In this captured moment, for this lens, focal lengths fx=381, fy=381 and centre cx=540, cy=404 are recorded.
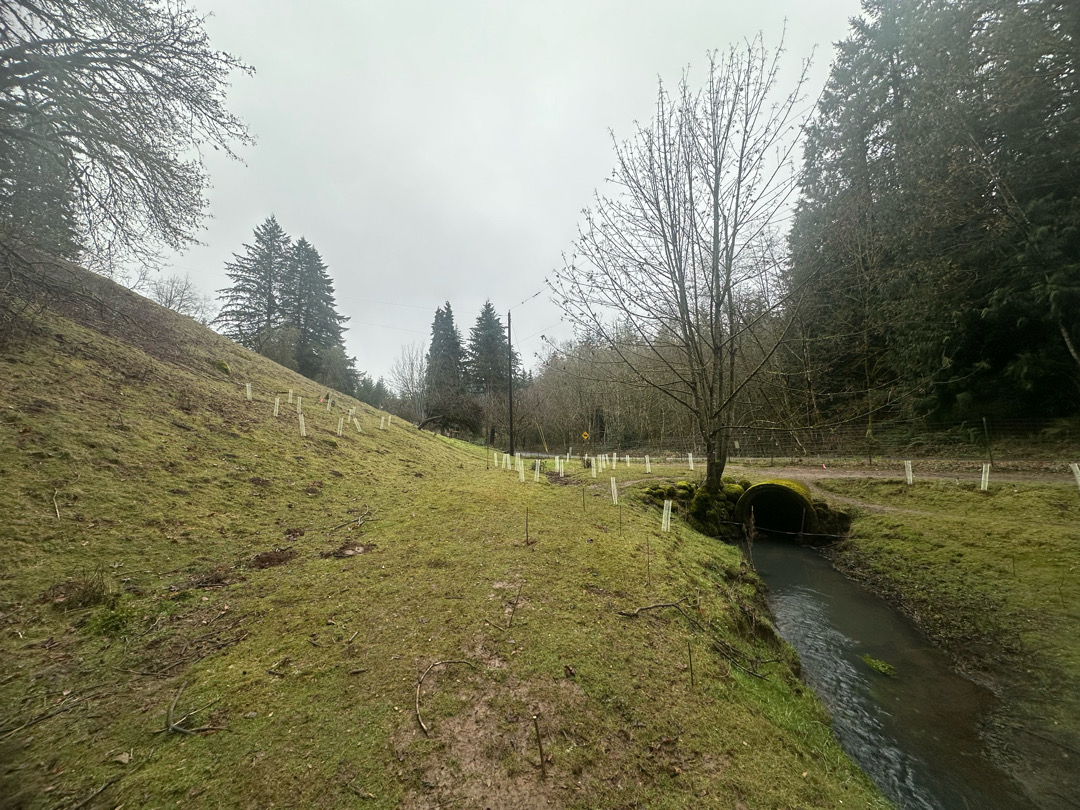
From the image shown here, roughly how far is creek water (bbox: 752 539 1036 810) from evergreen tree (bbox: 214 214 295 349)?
3530cm

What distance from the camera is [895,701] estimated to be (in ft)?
15.0

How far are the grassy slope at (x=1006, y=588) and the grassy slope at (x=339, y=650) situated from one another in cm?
224

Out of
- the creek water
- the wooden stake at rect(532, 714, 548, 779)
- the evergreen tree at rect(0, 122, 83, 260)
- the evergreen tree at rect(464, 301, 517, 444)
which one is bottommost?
the creek water

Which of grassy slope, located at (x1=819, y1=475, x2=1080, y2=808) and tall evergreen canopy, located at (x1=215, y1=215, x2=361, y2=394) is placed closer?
grassy slope, located at (x1=819, y1=475, x2=1080, y2=808)

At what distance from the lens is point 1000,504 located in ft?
28.2

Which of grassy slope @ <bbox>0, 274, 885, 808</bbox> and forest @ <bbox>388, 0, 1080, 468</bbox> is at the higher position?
forest @ <bbox>388, 0, 1080, 468</bbox>

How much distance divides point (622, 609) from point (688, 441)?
2400cm

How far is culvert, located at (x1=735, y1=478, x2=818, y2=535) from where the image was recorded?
9727 millimetres

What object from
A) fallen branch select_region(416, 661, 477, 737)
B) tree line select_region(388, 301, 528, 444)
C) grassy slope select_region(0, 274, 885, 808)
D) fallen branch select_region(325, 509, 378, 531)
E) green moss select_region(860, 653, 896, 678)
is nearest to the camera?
grassy slope select_region(0, 274, 885, 808)

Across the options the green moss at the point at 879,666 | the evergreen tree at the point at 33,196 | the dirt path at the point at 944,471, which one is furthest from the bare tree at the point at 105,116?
the dirt path at the point at 944,471

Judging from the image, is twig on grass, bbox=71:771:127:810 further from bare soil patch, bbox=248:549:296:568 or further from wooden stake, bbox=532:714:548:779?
bare soil patch, bbox=248:549:296:568

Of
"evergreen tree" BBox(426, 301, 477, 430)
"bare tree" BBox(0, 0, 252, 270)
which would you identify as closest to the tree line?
"evergreen tree" BBox(426, 301, 477, 430)

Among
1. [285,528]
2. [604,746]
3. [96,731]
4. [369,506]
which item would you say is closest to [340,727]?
[96,731]

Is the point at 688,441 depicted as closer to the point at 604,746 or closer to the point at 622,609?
the point at 622,609
